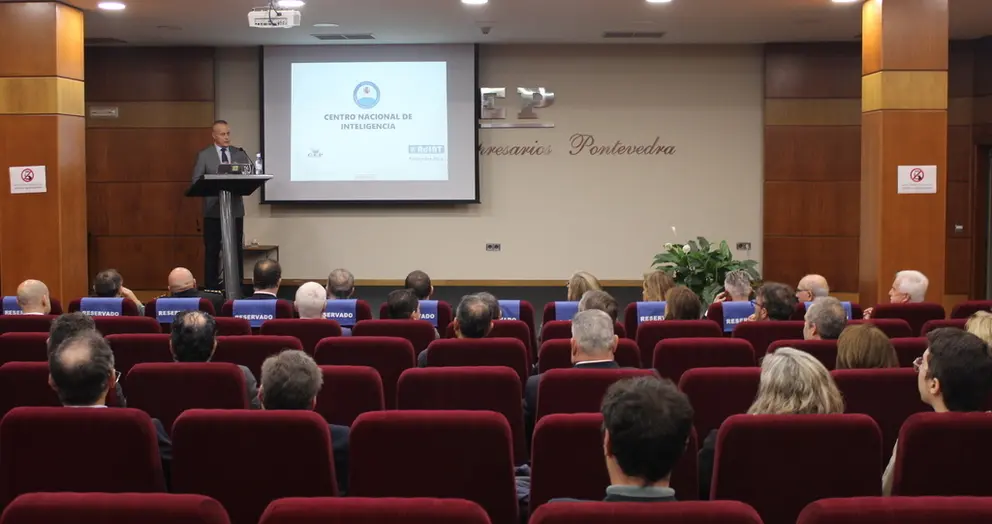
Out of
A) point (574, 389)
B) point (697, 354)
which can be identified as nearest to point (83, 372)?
point (574, 389)

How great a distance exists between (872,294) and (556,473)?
21.8 ft

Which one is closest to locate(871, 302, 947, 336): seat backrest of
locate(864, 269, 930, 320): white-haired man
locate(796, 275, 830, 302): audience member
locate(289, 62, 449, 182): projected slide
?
locate(864, 269, 930, 320): white-haired man

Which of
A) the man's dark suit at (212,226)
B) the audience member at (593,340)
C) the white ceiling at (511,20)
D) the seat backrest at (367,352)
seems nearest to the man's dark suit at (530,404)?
the audience member at (593,340)

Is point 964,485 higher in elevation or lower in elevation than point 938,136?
lower

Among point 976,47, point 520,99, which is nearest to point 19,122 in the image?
point 520,99

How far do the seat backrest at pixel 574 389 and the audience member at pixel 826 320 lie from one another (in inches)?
63.5

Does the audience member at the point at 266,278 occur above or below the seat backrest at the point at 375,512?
above

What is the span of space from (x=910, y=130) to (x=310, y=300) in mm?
5289

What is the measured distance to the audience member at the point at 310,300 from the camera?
6234 millimetres

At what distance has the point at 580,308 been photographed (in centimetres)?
590

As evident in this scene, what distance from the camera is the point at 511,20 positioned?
1051 cm

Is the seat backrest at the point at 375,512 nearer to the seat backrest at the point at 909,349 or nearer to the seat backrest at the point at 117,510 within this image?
the seat backrest at the point at 117,510

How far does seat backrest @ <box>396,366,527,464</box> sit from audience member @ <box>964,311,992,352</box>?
1891 millimetres

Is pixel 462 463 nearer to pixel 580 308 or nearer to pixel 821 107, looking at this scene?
pixel 580 308
